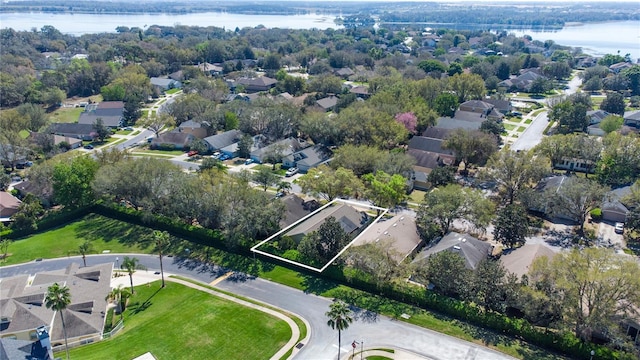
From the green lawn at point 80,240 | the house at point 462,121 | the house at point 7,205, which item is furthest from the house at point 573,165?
the house at point 7,205

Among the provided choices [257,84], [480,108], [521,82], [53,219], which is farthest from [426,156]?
[521,82]

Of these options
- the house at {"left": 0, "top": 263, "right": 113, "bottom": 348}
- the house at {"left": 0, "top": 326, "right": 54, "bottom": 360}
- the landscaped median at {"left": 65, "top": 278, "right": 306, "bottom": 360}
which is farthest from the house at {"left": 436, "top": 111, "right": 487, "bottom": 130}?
the house at {"left": 0, "top": 326, "right": 54, "bottom": 360}

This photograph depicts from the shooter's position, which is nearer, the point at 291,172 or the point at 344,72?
the point at 291,172

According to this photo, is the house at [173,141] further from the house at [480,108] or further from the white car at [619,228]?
the white car at [619,228]

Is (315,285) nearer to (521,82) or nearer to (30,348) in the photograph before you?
(30,348)

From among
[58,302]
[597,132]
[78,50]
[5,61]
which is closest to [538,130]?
[597,132]
